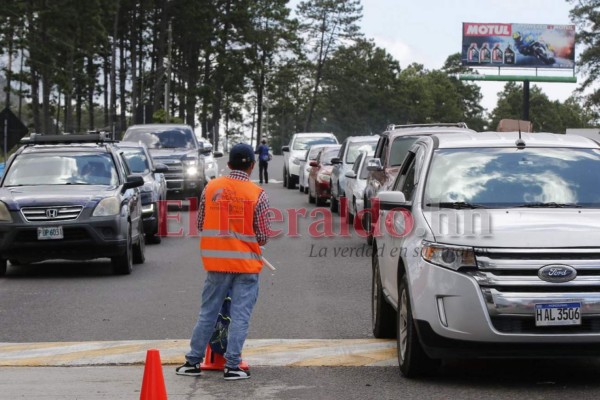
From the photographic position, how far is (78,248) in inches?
619

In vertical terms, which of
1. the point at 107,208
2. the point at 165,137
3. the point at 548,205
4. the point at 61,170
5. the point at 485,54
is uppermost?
the point at 485,54

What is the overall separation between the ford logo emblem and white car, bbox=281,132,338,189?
31753 mm

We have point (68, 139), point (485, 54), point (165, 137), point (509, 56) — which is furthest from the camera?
point (485, 54)

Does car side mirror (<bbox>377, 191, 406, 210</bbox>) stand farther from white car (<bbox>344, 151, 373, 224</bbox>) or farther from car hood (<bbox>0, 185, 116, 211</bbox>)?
white car (<bbox>344, 151, 373, 224</bbox>)

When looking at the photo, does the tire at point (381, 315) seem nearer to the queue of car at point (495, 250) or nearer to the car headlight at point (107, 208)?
the queue of car at point (495, 250)

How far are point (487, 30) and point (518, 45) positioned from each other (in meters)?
2.57

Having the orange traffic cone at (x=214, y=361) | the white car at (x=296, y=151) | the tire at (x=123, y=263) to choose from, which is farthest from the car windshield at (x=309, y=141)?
the orange traffic cone at (x=214, y=361)

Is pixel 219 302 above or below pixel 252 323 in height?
above

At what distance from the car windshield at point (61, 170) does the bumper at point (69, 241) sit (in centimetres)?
128

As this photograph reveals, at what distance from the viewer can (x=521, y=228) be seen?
321 inches

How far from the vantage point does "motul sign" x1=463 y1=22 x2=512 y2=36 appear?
8812 cm

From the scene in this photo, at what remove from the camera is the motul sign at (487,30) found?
88.1 meters

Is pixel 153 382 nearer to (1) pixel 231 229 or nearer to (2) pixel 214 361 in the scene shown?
(1) pixel 231 229

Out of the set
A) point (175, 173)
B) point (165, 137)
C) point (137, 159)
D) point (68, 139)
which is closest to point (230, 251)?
point (68, 139)
